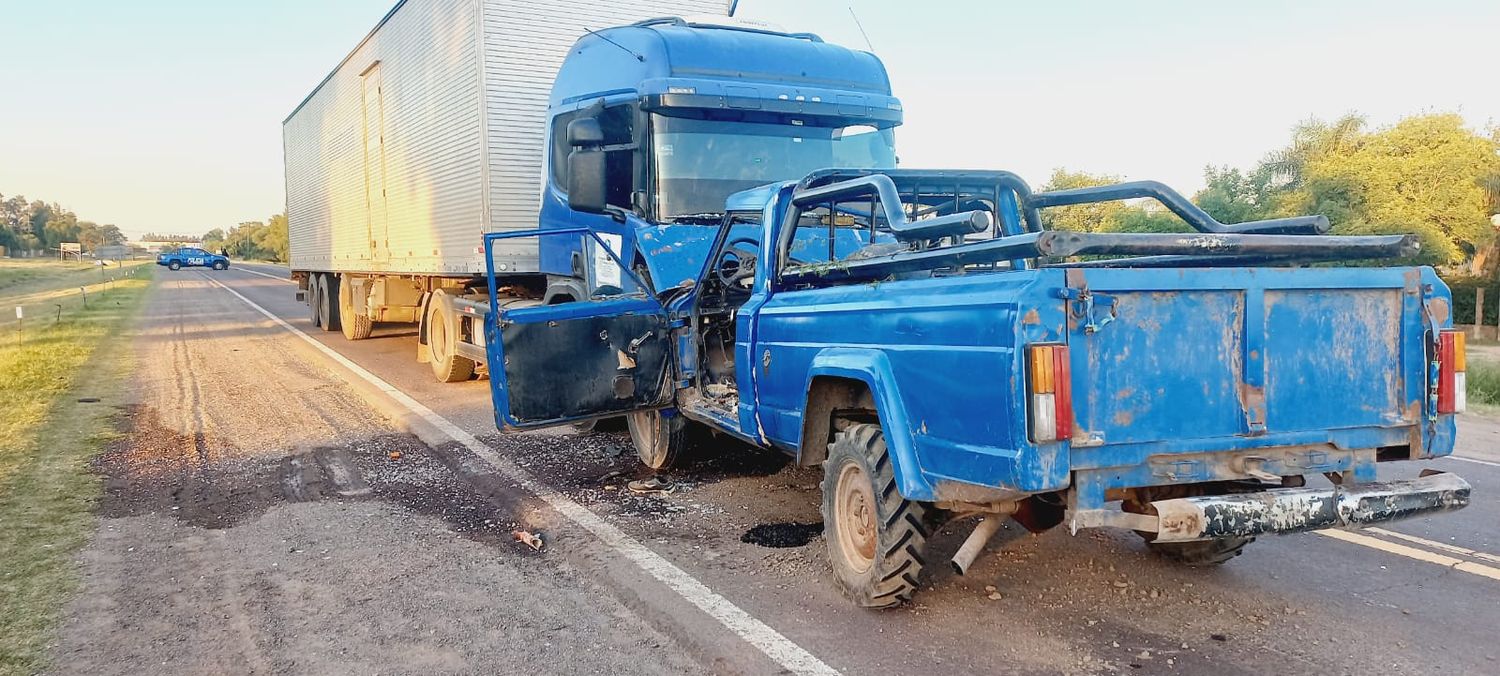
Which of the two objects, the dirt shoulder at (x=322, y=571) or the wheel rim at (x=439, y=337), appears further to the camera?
the wheel rim at (x=439, y=337)

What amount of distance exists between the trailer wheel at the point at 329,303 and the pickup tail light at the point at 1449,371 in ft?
61.6

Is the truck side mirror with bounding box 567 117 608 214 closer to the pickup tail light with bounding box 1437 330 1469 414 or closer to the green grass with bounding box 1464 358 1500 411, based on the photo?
the pickup tail light with bounding box 1437 330 1469 414

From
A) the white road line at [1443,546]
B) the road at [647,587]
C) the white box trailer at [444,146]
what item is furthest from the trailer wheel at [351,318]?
the white road line at [1443,546]

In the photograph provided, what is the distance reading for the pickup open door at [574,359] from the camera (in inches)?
249

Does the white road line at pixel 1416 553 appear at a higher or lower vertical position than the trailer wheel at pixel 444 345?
lower

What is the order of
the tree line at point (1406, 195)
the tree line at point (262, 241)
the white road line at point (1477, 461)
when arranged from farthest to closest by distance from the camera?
the tree line at point (262, 241)
the tree line at point (1406, 195)
the white road line at point (1477, 461)

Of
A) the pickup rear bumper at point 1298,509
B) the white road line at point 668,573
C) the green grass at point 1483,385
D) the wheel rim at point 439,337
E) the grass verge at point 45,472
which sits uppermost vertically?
the wheel rim at point 439,337

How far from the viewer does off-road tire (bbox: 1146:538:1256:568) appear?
470cm

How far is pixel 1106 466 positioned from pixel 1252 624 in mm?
1309

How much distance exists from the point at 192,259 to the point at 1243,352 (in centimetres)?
8604

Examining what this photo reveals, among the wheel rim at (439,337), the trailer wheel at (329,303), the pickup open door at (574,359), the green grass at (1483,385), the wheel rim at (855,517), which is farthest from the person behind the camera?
the trailer wheel at (329,303)

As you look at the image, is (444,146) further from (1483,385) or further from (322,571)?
(1483,385)

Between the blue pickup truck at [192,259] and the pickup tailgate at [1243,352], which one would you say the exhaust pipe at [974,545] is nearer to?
the pickup tailgate at [1243,352]

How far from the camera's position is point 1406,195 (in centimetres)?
2550
